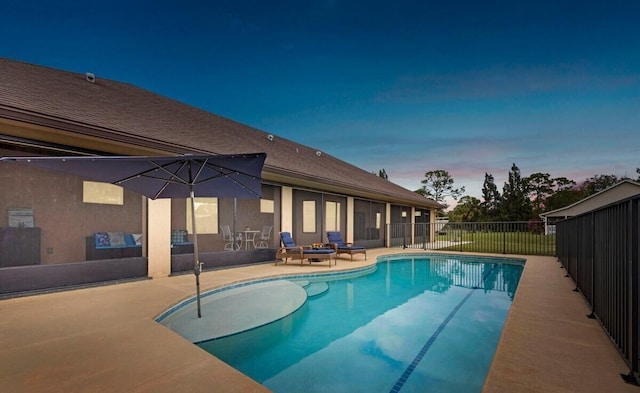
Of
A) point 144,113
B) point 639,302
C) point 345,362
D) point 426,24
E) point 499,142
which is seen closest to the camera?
point 639,302

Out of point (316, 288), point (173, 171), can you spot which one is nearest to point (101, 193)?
point (173, 171)

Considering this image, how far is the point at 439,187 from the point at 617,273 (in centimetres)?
4892

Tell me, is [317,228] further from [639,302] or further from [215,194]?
[639,302]

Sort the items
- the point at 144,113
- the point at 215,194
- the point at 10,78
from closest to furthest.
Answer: the point at 10,78
the point at 215,194
the point at 144,113

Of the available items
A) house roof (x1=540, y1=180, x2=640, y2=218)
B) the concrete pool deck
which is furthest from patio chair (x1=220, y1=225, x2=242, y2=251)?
house roof (x1=540, y1=180, x2=640, y2=218)

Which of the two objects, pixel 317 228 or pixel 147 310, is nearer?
pixel 147 310

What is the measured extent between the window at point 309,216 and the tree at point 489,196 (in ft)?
130

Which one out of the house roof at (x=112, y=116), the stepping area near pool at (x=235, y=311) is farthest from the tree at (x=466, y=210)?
the stepping area near pool at (x=235, y=311)

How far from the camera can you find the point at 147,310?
169 inches

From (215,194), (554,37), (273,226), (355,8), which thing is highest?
(355,8)

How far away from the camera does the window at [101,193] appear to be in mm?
8430

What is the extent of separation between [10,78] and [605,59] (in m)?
16.5

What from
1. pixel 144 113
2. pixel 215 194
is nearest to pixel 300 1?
pixel 144 113

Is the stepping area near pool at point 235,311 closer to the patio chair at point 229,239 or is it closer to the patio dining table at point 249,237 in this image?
the patio chair at point 229,239
